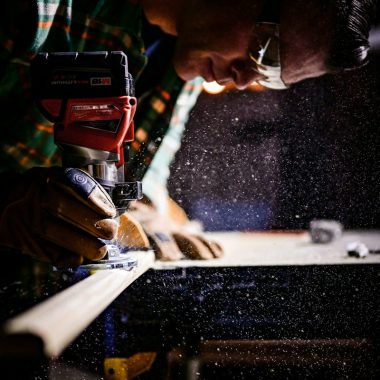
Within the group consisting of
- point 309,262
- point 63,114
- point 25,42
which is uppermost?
point 25,42

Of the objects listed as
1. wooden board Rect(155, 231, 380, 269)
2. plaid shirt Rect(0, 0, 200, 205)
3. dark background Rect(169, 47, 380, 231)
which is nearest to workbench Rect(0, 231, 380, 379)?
wooden board Rect(155, 231, 380, 269)

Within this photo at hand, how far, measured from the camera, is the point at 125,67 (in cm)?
80

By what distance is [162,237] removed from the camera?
1.42m

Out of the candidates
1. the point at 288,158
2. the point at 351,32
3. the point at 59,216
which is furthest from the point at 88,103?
the point at 288,158

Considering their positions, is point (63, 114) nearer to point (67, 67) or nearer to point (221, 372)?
point (67, 67)

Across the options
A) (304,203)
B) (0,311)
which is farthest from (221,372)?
(304,203)

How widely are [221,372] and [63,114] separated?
777mm

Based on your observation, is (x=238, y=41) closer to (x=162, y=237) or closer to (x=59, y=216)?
(x=162, y=237)

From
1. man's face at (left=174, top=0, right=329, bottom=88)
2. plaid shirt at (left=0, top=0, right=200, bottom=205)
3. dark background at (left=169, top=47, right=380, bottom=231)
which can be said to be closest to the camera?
plaid shirt at (left=0, top=0, right=200, bottom=205)

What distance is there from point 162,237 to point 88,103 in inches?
27.2

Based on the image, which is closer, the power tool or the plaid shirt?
the power tool

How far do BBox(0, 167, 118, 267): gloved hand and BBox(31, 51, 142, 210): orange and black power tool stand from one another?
0.19ft

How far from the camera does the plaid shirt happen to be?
0.91 metres

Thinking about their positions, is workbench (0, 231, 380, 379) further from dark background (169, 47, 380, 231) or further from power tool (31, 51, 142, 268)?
dark background (169, 47, 380, 231)
